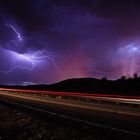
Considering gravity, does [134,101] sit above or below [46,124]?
above

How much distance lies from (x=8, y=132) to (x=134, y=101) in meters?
11.3

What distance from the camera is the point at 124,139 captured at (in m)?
5.52

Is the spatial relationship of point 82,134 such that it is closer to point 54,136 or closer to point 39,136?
point 54,136

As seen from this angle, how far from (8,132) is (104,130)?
403 cm

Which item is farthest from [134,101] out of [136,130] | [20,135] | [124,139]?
[20,135]

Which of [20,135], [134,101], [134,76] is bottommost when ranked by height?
[20,135]

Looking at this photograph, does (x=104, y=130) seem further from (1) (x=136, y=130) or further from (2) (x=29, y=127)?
(2) (x=29, y=127)

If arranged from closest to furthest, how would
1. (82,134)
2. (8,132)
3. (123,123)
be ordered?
1. (82,134)
2. (8,132)
3. (123,123)

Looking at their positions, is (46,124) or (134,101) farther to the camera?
(134,101)

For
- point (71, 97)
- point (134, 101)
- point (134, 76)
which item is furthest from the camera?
point (134, 76)

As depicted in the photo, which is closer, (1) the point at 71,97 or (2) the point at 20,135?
(2) the point at 20,135

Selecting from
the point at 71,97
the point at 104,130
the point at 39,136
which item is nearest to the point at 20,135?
the point at 39,136

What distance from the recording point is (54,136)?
6301 mm

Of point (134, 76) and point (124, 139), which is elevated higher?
point (134, 76)
